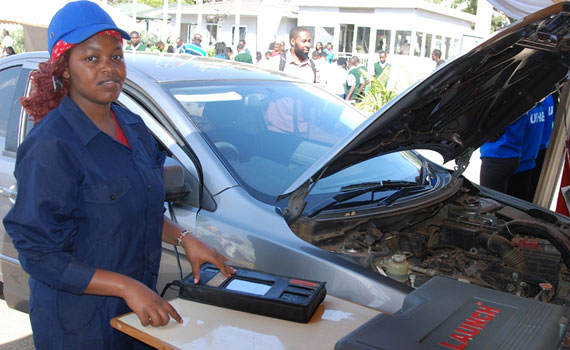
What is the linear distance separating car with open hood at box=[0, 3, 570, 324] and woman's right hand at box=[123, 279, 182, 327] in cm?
70

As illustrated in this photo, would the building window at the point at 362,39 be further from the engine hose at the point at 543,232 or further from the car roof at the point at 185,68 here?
the engine hose at the point at 543,232

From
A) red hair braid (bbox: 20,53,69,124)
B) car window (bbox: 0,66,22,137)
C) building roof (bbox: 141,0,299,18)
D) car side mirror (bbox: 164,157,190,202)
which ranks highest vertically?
building roof (bbox: 141,0,299,18)

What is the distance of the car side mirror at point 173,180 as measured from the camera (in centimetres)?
228

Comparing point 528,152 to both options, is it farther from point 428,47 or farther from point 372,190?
point 428,47

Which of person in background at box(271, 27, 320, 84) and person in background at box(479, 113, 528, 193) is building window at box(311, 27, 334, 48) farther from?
person in background at box(479, 113, 528, 193)

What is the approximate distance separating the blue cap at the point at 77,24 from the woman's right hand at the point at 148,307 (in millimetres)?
773

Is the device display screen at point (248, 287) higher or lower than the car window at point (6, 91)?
lower

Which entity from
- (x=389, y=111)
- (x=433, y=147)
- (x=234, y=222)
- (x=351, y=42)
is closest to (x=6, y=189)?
(x=234, y=222)

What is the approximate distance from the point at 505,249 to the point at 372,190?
707mm

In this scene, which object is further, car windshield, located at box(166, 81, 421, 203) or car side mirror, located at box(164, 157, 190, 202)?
car windshield, located at box(166, 81, 421, 203)

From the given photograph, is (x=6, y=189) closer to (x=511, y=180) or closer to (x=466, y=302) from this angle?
(x=466, y=302)

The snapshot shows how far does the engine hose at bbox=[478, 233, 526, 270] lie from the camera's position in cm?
268

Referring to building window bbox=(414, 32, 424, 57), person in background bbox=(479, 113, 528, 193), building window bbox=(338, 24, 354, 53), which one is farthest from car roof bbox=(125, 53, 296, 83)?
building window bbox=(338, 24, 354, 53)

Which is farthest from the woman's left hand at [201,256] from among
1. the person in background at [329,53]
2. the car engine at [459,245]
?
the person in background at [329,53]
